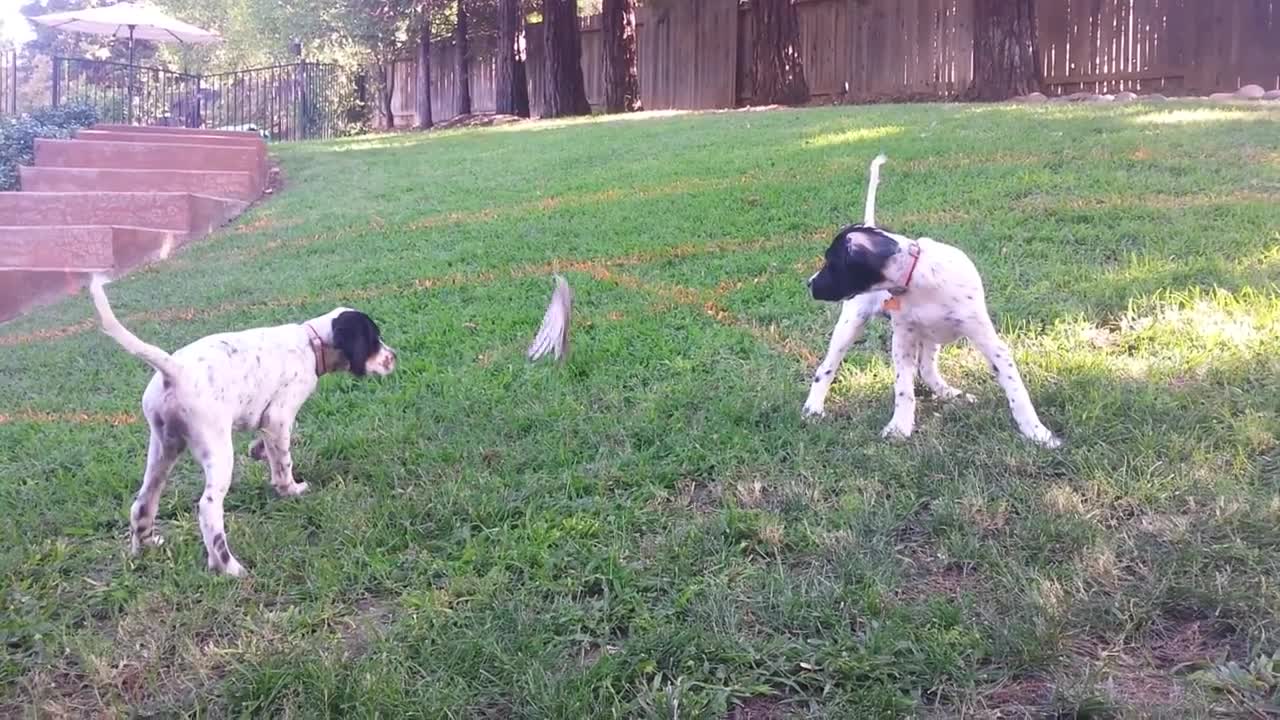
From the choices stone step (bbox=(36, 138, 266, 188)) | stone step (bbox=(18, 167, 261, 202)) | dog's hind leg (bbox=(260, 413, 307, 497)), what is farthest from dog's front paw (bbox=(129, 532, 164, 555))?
stone step (bbox=(36, 138, 266, 188))

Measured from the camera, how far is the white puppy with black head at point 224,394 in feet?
12.1

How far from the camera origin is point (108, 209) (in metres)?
11.7

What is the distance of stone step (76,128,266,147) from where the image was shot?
1452cm

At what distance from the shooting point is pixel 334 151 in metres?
17.8

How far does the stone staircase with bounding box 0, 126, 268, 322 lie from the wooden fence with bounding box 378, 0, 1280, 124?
9.30 m

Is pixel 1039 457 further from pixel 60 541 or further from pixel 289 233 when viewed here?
pixel 289 233

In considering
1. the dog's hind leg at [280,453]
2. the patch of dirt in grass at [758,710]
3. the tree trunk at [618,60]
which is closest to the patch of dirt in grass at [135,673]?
the dog's hind leg at [280,453]

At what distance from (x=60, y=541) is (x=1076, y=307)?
5.02 meters

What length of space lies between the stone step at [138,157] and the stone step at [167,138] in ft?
1.74

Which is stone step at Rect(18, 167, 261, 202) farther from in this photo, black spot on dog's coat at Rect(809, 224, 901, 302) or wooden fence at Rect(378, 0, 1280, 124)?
black spot on dog's coat at Rect(809, 224, 901, 302)

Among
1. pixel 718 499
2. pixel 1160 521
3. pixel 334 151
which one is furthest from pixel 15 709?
pixel 334 151

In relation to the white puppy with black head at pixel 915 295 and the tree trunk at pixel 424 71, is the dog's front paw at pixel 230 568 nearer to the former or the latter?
the white puppy with black head at pixel 915 295

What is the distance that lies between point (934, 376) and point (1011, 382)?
0.63 meters

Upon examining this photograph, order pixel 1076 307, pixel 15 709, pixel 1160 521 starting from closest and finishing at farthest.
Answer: pixel 15 709 → pixel 1160 521 → pixel 1076 307
